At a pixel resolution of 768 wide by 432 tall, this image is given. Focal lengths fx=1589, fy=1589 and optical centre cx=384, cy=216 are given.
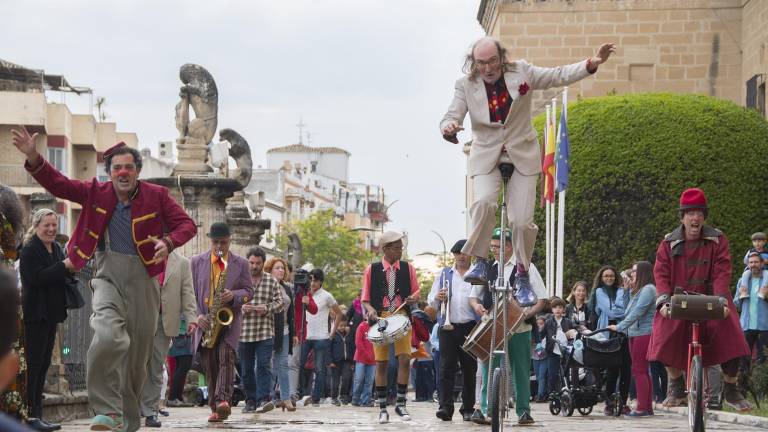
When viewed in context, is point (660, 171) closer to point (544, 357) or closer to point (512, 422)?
point (544, 357)

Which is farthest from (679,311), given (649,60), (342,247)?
(342,247)

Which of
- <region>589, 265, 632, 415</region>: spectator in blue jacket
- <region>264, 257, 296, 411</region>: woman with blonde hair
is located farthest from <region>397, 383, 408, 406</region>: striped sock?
<region>589, 265, 632, 415</region>: spectator in blue jacket

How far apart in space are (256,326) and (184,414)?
1.54 m

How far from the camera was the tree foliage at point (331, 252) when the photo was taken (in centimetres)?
10294

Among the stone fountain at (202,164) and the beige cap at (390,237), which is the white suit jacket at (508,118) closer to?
the beige cap at (390,237)

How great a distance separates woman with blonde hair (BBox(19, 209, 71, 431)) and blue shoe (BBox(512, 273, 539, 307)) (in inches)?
139

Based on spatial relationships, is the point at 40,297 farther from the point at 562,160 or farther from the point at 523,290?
the point at 562,160

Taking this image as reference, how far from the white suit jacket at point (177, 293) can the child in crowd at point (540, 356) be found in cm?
904

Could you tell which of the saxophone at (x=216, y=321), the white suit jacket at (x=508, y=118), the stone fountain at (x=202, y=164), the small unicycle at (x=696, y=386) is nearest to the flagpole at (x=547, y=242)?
the stone fountain at (x=202, y=164)

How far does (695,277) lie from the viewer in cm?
1063

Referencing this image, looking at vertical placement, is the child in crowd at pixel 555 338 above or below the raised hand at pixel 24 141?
below

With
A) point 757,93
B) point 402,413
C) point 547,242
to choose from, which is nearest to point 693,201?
point 402,413

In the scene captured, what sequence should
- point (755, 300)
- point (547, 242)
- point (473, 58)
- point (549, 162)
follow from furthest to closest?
1. point (547, 242)
2. point (549, 162)
3. point (755, 300)
4. point (473, 58)

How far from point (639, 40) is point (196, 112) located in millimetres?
24365
